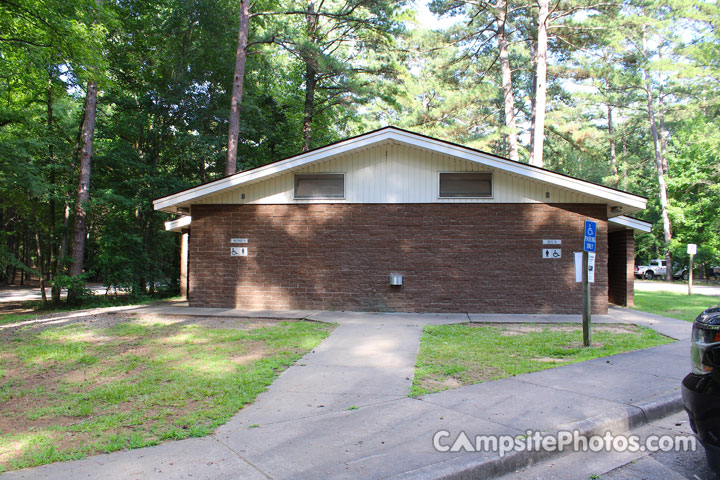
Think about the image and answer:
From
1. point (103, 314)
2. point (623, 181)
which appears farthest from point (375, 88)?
point (623, 181)

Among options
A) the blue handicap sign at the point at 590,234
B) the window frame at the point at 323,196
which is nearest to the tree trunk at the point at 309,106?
the window frame at the point at 323,196

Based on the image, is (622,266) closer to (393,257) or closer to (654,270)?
(393,257)

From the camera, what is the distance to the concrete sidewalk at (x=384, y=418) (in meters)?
3.48

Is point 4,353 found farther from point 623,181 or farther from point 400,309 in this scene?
point 623,181

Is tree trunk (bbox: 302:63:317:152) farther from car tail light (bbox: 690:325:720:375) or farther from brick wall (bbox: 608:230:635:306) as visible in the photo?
car tail light (bbox: 690:325:720:375)

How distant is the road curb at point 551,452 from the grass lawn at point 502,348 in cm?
170

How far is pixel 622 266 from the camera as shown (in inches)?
615

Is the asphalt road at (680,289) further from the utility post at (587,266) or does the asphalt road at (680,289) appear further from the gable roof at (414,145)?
the utility post at (587,266)

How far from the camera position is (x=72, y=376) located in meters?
6.30

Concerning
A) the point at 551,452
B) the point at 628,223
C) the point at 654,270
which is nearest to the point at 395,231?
the point at 628,223

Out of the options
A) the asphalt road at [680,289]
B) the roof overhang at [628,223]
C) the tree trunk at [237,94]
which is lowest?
the asphalt road at [680,289]

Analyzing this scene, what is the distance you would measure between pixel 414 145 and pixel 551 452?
9.54 meters

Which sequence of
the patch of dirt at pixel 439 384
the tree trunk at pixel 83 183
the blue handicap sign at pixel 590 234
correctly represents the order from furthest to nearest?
the tree trunk at pixel 83 183 → the blue handicap sign at pixel 590 234 → the patch of dirt at pixel 439 384

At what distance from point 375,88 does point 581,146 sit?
11580 millimetres
